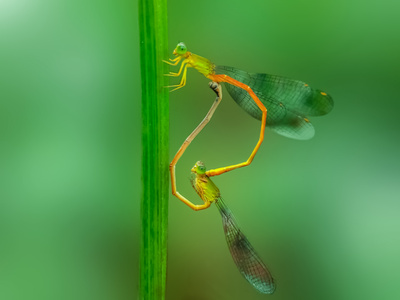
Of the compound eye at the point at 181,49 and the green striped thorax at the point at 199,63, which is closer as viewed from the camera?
the compound eye at the point at 181,49

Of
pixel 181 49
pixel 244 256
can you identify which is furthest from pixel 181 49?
pixel 244 256

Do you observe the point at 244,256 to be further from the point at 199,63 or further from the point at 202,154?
the point at 199,63

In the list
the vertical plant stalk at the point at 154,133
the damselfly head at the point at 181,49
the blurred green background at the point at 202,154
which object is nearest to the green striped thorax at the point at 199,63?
the damselfly head at the point at 181,49

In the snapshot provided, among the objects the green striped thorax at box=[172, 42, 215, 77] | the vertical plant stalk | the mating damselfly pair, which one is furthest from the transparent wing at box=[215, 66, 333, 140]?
the vertical plant stalk

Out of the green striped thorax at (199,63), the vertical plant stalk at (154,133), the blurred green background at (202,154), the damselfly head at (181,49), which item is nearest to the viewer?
the vertical plant stalk at (154,133)

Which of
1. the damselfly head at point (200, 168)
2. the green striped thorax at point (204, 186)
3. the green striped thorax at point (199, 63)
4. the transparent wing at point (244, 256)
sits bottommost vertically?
the transparent wing at point (244, 256)

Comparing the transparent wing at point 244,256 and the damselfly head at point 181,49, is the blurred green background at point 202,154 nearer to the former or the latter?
the transparent wing at point 244,256

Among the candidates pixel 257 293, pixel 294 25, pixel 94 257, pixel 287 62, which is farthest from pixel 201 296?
pixel 294 25
